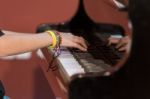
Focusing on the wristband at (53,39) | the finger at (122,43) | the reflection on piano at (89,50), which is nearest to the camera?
the finger at (122,43)

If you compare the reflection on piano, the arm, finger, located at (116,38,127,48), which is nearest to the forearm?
the arm

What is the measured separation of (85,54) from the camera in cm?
148

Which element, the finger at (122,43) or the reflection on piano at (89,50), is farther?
the reflection on piano at (89,50)

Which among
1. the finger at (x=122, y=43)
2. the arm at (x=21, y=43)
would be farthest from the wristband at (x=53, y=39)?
the finger at (x=122, y=43)

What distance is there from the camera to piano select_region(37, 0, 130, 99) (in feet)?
3.86

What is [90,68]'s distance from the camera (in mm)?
1288

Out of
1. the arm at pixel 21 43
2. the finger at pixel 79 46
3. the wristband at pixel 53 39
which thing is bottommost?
the finger at pixel 79 46

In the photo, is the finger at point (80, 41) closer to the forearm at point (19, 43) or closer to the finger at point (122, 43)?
the forearm at point (19, 43)

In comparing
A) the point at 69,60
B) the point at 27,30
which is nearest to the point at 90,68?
the point at 69,60

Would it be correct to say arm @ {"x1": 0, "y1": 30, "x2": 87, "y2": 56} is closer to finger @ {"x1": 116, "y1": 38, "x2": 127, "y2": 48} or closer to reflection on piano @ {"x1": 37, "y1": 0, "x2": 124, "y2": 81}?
reflection on piano @ {"x1": 37, "y1": 0, "x2": 124, "y2": 81}

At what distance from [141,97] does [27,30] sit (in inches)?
48.2

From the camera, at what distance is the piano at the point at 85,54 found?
46.4 inches

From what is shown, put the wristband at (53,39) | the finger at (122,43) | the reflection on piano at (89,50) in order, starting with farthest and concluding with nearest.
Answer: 1. the wristband at (53,39)
2. the reflection on piano at (89,50)
3. the finger at (122,43)

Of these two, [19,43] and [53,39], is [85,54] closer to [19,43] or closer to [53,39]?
[53,39]
